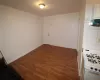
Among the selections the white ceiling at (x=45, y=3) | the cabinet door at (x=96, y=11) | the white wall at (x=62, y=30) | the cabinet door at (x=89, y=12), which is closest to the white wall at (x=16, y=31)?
the white ceiling at (x=45, y=3)

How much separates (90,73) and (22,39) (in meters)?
2.95

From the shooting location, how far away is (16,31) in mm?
3127

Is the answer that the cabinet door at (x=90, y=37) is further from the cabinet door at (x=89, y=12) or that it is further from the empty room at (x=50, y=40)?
the cabinet door at (x=89, y=12)

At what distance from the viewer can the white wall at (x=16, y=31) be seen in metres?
2.70

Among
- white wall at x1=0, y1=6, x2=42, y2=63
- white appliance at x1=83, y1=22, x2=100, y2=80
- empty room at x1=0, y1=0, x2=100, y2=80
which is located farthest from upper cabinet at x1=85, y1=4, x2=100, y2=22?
white wall at x1=0, y1=6, x2=42, y2=63

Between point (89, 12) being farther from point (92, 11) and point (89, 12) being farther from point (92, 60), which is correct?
point (92, 60)

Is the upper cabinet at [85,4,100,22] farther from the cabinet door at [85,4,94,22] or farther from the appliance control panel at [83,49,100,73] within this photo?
the appliance control panel at [83,49,100,73]

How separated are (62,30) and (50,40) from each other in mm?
1095

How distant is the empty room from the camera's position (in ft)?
4.65

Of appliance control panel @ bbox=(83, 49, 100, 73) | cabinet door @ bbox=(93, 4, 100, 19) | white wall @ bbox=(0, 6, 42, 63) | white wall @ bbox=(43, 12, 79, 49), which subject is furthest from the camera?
white wall @ bbox=(43, 12, 79, 49)

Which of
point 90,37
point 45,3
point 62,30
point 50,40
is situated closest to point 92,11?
point 90,37

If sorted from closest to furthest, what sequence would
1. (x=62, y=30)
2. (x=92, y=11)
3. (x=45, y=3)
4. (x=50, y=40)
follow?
1. (x=92, y=11)
2. (x=45, y=3)
3. (x=62, y=30)
4. (x=50, y=40)

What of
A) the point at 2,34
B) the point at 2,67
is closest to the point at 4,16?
the point at 2,34

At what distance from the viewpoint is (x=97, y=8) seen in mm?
1372
